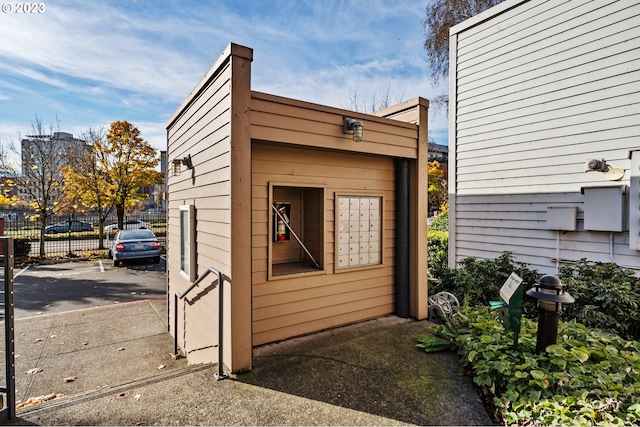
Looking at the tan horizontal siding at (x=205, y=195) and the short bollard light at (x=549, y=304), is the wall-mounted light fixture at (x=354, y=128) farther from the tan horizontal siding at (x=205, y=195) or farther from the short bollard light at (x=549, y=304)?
the short bollard light at (x=549, y=304)

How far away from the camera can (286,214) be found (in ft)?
14.7

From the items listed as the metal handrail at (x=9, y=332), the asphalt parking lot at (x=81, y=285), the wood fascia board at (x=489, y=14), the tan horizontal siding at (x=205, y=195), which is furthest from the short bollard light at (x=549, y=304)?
the asphalt parking lot at (x=81, y=285)

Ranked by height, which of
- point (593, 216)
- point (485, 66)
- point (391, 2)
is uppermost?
point (391, 2)

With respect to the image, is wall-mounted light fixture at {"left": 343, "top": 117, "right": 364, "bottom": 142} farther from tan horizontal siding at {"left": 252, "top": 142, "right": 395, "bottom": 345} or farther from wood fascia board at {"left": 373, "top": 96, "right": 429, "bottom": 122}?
wood fascia board at {"left": 373, "top": 96, "right": 429, "bottom": 122}

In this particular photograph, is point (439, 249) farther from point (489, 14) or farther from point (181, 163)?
point (181, 163)

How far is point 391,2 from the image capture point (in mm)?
7734

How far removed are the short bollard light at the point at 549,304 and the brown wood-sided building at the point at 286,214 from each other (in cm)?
Result: 184

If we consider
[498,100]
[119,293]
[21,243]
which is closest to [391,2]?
[498,100]

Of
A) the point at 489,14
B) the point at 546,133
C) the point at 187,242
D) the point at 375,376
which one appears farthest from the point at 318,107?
the point at 489,14

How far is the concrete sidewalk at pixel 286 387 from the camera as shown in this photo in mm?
2396

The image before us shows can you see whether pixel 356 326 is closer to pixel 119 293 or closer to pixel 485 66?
pixel 485 66

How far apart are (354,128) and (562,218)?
389 centimetres

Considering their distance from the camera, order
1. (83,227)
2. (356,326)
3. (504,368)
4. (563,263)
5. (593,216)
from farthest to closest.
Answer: (83,227)
(563,263)
(593,216)
(356,326)
(504,368)

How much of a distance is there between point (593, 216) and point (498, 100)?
8.71 ft
